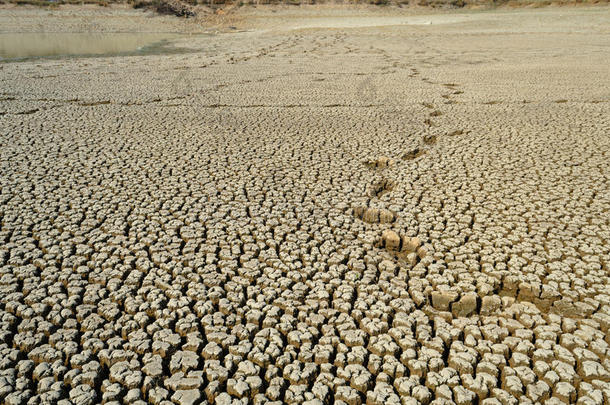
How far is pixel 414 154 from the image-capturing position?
11.6ft

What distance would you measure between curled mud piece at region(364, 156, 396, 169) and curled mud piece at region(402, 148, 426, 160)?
149 mm

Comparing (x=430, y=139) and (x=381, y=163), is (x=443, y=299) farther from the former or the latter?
(x=430, y=139)

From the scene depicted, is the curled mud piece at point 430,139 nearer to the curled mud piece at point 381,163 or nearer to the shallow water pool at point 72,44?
the curled mud piece at point 381,163

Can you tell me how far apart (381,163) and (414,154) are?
0.36 meters

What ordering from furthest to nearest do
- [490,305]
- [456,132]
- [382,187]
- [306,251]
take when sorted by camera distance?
[456,132] < [382,187] < [306,251] < [490,305]

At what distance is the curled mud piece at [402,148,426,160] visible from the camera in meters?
3.48

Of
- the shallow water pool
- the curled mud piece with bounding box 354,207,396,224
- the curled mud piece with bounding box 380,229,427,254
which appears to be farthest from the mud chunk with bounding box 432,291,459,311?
the shallow water pool

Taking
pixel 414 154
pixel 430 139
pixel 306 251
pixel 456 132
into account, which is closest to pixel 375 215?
pixel 306 251

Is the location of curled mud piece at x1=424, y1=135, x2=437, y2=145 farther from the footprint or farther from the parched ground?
the footprint

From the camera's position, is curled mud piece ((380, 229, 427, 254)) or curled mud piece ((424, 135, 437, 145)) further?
curled mud piece ((424, 135, 437, 145))

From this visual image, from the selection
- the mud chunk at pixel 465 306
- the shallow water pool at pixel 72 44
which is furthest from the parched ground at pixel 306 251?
the shallow water pool at pixel 72 44

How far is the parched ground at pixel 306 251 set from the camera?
1543 millimetres

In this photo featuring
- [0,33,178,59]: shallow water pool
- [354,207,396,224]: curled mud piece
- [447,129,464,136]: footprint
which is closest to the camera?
[354,207,396,224]: curled mud piece

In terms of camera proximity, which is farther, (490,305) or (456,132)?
(456,132)
